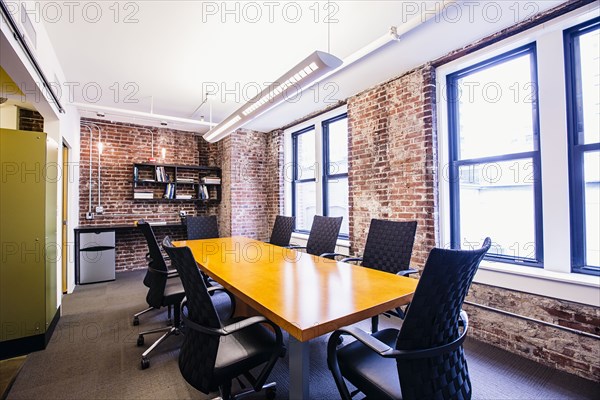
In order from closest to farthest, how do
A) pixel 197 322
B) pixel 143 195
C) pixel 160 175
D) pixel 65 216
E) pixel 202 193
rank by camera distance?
1. pixel 197 322
2. pixel 65 216
3. pixel 143 195
4. pixel 160 175
5. pixel 202 193

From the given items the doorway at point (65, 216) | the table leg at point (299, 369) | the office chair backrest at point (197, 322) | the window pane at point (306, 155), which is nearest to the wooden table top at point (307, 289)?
the table leg at point (299, 369)

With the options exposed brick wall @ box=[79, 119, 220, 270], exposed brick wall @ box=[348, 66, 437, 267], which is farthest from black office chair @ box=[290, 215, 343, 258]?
exposed brick wall @ box=[79, 119, 220, 270]

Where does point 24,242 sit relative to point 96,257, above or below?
above

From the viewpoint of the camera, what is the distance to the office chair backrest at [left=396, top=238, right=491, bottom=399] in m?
1.03

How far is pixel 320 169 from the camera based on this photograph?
4.94m

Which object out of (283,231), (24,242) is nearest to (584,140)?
(283,231)

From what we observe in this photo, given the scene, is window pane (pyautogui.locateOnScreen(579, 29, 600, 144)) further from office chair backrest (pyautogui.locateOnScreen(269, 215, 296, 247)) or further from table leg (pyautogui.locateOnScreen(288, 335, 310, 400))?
office chair backrest (pyautogui.locateOnScreen(269, 215, 296, 247))

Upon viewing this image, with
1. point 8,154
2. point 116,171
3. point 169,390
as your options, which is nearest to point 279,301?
point 169,390

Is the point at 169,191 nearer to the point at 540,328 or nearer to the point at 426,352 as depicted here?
the point at 426,352

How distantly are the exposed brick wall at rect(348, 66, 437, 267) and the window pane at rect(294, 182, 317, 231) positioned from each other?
1.33 metres

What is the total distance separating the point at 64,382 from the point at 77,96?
3677mm

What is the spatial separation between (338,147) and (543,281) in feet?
10.2

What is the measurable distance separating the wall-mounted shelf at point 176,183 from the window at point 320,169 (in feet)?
5.74

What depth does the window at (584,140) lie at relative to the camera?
86.1 inches
